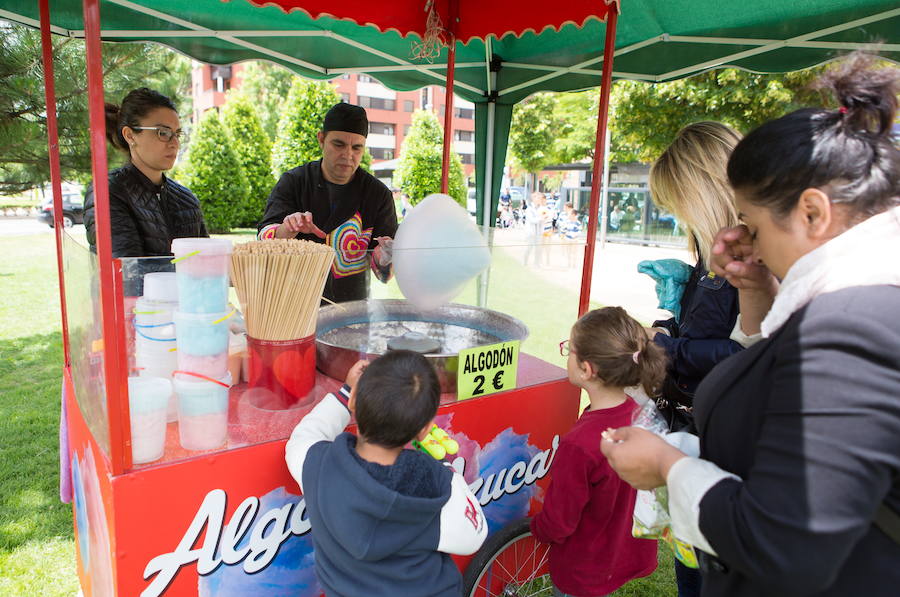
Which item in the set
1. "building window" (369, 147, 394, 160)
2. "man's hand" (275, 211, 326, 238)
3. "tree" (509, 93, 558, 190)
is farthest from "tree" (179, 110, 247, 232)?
"building window" (369, 147, 394, 160)

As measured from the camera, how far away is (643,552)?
1.57m

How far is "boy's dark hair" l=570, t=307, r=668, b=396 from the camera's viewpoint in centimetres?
140

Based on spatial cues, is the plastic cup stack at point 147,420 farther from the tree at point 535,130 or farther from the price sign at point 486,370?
the tree at point 535,130

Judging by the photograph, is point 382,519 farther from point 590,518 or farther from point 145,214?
point 145,214

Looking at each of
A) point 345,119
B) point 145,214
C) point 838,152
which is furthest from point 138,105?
point 838,152

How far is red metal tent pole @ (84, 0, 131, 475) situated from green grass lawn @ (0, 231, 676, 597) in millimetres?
361

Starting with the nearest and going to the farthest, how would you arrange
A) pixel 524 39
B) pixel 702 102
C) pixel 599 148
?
1. pixel 599 148
2. pixel 524 39
3. pixel 702 102

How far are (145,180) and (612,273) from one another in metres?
8.54

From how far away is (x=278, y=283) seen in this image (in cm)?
124

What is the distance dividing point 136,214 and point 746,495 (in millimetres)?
1984

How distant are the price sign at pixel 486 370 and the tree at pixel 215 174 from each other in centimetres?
1106

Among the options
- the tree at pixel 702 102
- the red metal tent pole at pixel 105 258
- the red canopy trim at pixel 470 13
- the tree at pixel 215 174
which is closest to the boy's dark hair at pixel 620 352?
the red canopy trim at pixel 470 13

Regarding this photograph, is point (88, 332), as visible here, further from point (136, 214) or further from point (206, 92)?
point (206, 92)

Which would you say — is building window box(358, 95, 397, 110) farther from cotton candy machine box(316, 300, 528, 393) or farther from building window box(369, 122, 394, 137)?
cotton candy machine box(316, 300, 528, 393)
